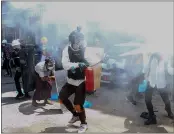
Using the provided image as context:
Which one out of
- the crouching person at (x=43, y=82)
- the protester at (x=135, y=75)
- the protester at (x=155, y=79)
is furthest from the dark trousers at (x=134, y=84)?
the crouching person at (x=43, y=82)

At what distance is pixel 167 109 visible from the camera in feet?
15.1

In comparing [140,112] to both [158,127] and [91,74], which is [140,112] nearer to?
[158,127]

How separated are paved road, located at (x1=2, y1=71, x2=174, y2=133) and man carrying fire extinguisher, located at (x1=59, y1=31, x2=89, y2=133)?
14cm

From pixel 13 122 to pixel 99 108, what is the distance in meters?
1.26

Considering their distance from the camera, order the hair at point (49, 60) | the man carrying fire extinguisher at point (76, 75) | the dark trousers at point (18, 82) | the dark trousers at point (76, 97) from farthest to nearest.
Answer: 1. the dark trousers at point (18, 82)
2. the hair at point (49, 60)
3. the dark trousers at point (76, 97)
4. the man carrying fire extinguisher at point (76, 75)

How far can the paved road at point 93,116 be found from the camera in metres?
4.43

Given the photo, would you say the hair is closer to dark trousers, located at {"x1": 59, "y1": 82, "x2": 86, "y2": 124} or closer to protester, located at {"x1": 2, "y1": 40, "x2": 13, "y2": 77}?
dark trousers, located at {"x1": 59, "y1": 82, "x2": 86, "y2": 124}

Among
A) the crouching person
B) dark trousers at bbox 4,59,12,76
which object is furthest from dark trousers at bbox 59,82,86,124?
dark trousers at bbox 4,59,12,76

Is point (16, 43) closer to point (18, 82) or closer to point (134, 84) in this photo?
point (18, 82)

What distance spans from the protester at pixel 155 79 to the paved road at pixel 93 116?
97 mm

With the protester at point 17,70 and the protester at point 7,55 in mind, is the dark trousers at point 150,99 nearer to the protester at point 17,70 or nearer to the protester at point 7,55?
the protester at point 17,70

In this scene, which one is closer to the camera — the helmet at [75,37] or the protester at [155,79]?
the helmet at [75,37]

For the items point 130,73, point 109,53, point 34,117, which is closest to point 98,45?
point 109,53

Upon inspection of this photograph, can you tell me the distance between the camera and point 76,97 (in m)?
4.34
